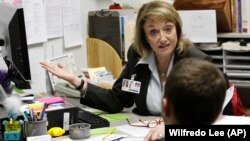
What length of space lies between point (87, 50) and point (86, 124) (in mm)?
1311

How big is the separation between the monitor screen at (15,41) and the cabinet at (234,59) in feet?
4.44

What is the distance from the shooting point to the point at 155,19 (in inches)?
82.7

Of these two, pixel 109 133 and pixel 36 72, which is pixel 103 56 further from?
pixel 109 133

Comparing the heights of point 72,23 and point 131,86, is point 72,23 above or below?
above

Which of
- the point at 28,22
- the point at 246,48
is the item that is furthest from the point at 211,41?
the point at 28,22

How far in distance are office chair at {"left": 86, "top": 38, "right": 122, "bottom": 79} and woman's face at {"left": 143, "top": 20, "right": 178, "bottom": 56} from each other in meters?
0.80

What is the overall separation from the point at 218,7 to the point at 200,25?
0.55 ft

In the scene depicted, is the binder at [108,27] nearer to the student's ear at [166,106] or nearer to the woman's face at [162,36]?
the woman's face at [162,36]

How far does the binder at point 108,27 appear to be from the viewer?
3010mm

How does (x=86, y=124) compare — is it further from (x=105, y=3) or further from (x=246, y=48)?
(x=105, y=3)

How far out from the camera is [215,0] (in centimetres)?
263

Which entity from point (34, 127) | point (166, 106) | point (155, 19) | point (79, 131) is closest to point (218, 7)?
point (155, 19)

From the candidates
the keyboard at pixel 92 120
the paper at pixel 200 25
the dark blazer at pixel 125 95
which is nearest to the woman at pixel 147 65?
the dark blazer at pixel 125 95
